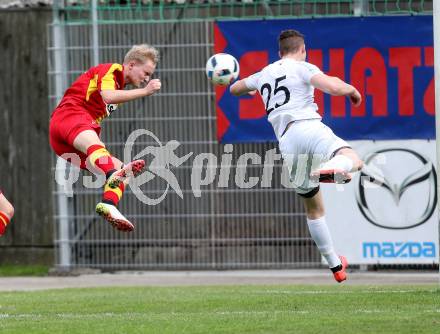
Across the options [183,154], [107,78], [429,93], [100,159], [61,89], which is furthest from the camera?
[61,89]

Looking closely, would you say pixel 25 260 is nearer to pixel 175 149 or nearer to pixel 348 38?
pixel 175 149

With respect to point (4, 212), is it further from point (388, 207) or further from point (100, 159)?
point (388, 207)

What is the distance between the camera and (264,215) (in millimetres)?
14758

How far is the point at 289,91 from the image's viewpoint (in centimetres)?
1045

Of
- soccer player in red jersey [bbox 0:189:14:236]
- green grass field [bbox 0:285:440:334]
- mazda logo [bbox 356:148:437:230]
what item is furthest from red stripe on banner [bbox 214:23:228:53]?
soccer player in red jersey [bbox 0:189:14:236]

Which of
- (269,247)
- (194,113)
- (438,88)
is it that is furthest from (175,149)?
(438,88)

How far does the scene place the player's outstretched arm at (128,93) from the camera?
987cm

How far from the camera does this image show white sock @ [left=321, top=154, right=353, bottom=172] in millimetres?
9594

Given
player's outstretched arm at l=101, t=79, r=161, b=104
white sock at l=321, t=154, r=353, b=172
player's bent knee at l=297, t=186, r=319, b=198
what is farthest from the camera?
player's bent knee at l=297, t=186, r=319, b=198

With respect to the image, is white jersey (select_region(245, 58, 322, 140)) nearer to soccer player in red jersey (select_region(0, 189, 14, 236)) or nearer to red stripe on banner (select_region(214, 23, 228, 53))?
soccer player in red jersey (select_region(0, 189, 14, 236))

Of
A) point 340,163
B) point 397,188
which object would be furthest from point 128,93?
point 397,188

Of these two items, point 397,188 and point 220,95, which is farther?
point 220,95

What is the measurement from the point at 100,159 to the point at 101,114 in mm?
876

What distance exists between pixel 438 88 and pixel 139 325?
137 inches
